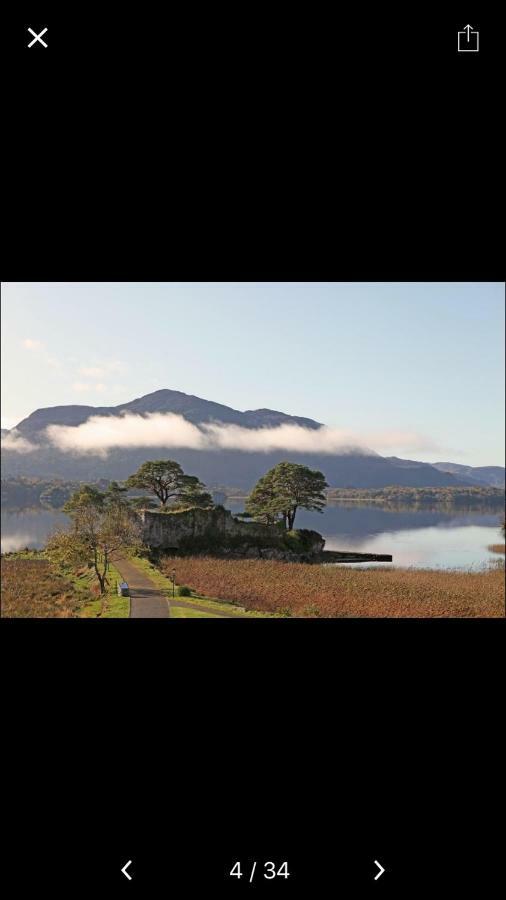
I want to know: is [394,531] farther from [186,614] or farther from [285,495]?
[186,614]

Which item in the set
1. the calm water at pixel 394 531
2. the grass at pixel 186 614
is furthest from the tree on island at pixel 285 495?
the grass at pixel 186 614

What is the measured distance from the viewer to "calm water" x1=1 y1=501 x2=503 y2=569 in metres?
→ 6.75

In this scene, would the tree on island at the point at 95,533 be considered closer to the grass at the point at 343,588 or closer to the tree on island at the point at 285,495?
the grass at the point at 343,588

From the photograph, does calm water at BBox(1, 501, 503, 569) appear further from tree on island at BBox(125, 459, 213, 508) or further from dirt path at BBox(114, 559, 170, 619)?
dirt path at BBox(114, 559, 170, 619)

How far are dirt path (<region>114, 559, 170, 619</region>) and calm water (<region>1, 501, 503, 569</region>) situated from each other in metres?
1.12

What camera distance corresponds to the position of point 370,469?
9.44m

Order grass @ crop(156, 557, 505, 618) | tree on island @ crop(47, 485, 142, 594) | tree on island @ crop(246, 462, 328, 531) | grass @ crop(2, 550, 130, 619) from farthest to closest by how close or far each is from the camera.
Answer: tree on island @ crop(246, 462, 328, 531) → tree on island @ crop(47, 485, 142, 594) → grass @ crop(156, 557, 505, 618) → grass @ crop(2, 550, 130, 619)

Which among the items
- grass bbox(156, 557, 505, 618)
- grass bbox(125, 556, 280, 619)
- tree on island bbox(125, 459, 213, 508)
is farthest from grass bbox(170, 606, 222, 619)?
tree on island bbox(125, 459, 213, 508)

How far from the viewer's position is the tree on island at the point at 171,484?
8.86 meters

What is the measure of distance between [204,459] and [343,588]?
3.64 meters

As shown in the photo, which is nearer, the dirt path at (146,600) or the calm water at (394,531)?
the dirt path at (146,600)

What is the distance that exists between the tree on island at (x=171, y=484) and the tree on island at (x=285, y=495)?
970mm
